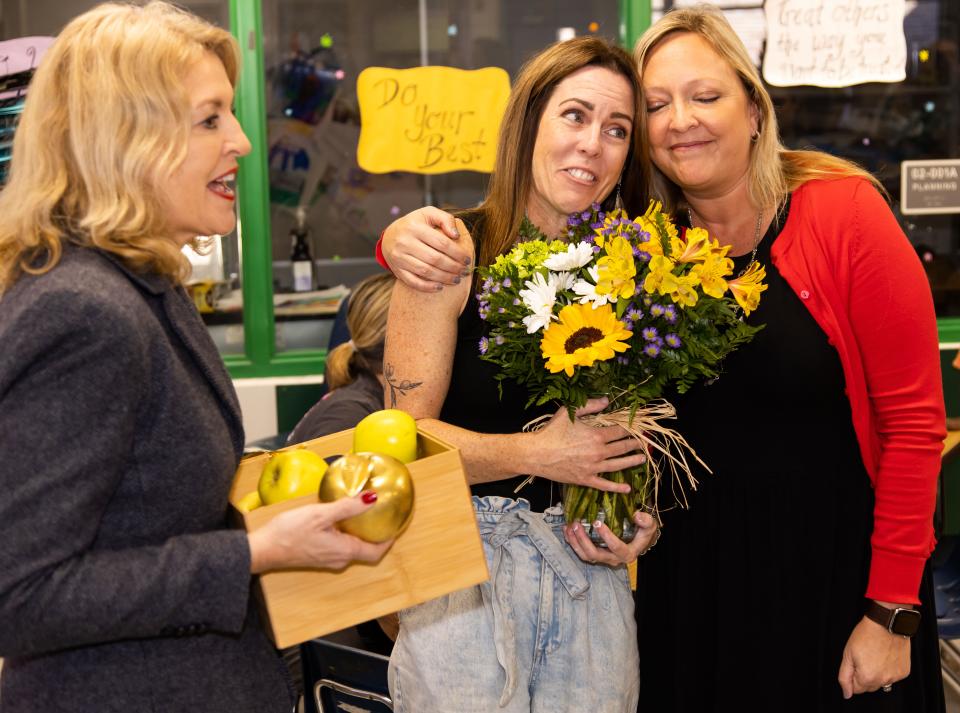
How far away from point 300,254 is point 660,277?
2702 millimetres

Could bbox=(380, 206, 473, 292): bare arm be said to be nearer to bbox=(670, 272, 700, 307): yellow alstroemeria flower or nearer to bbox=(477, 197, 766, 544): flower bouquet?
bbox=(477, 197, 766, 544): flower bouquet

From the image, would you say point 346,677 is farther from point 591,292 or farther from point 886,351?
point 886,351

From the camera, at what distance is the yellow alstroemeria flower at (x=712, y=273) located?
4.60 feet

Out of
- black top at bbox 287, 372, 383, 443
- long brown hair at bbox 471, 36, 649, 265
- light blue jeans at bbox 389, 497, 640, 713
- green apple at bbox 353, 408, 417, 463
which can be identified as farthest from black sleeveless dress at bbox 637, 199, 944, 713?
black top at bbox 287, 372, 383, 443

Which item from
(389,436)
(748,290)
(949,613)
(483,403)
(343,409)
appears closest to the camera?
(389,436)

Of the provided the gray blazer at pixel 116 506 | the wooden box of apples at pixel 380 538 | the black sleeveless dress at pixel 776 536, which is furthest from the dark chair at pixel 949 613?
the gray blazer at pixel 116 506

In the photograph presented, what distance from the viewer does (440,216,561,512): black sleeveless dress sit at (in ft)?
5.19

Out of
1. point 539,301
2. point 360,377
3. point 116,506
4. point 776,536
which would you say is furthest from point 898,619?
point 360,377

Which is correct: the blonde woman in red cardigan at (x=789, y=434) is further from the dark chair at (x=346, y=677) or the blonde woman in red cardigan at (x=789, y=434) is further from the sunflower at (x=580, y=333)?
the dark chair at (x=346, y=677)

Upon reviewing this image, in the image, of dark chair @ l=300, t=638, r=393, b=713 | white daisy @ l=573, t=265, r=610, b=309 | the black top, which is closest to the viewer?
white daisy @ l=573, t=265, r=610, b=309

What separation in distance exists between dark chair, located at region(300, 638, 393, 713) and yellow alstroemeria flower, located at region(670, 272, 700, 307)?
87cm

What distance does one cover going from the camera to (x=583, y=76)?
1.66m

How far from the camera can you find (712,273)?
4.63ft

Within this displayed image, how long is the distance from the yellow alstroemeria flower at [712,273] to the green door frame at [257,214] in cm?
250
